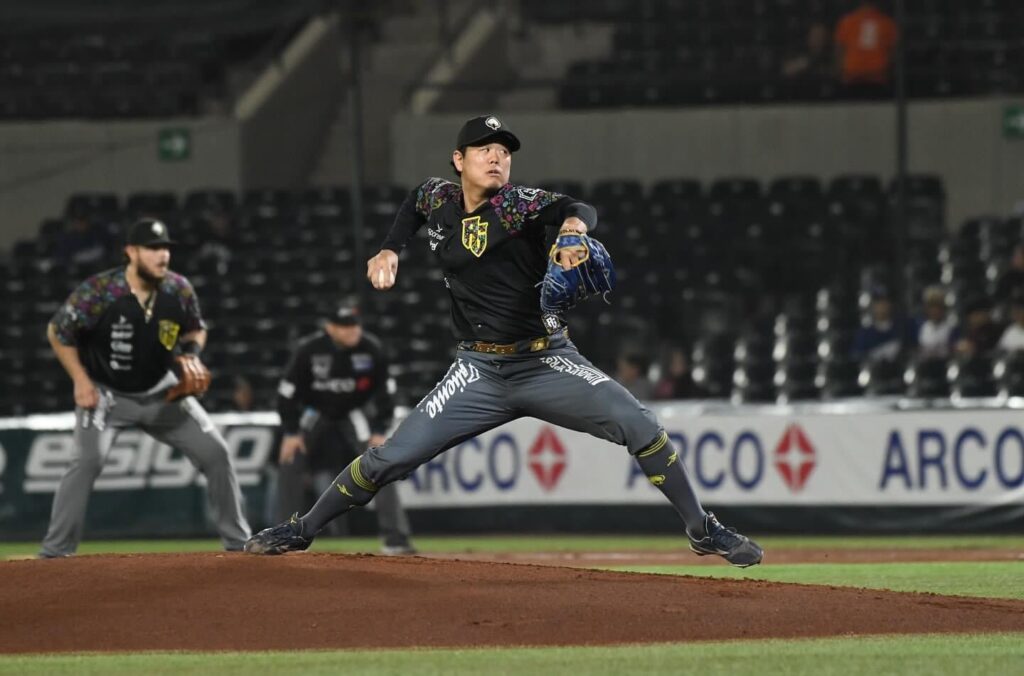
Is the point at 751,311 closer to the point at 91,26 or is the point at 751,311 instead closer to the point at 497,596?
the point at 91,26

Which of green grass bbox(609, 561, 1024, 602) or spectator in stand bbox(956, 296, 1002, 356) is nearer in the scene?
green grass bbox(609, 561, 1024, 602)

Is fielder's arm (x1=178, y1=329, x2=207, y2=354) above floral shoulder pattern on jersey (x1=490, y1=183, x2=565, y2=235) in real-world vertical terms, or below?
below

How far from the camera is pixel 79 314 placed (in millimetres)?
10672

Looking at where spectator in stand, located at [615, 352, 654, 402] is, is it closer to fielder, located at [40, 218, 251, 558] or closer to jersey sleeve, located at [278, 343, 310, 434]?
jersey sleeve, located at [278, 343, 310, 434]

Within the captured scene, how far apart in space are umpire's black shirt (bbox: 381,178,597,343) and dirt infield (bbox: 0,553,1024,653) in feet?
3.92

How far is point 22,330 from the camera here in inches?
787

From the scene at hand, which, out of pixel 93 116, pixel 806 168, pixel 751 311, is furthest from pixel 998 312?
pixel 93 116

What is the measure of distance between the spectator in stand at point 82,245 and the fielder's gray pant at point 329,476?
19.4 ft

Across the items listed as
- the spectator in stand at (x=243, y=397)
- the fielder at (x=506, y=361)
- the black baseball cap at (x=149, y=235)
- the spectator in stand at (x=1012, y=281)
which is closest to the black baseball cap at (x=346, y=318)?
the black baseball cap at (x=149, y=235)

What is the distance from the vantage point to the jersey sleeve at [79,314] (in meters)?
10.7

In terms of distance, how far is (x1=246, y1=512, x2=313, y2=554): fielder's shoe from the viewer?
28.3ft

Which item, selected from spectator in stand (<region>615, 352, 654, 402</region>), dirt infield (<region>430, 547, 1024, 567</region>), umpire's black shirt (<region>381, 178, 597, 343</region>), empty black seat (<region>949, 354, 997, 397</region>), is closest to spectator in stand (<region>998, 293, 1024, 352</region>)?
empty black seat (<region>949, 354, 997, 397</region>)

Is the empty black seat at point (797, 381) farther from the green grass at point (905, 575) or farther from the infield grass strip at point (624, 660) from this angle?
the infield grass strip at point (624, 660)

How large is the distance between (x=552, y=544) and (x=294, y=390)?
269 cm
